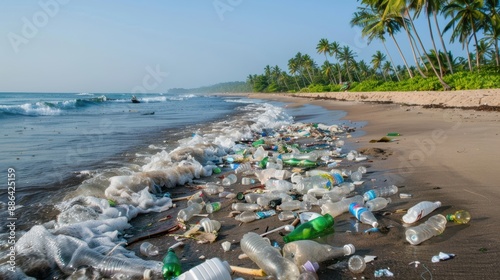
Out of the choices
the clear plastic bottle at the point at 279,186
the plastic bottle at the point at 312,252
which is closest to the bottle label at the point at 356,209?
the plastic bottle at the point at 312,252

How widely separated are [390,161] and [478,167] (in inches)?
48.2

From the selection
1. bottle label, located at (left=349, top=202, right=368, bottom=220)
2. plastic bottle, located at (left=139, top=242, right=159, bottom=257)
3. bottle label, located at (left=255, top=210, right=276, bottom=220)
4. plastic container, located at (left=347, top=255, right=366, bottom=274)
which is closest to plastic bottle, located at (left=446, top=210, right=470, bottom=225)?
bottle label, located at (left=349, top=202, right=368, bottom=220)

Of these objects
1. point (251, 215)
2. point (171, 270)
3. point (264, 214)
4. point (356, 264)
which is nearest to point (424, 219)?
point (356, 264)

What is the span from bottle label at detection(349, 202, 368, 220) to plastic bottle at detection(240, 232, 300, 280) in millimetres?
940

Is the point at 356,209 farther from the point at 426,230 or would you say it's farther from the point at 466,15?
the point at 466,15

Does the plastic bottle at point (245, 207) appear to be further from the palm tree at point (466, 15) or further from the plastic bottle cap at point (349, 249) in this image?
the palm tree at point (466, 15)

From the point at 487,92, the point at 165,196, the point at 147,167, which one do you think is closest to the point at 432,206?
the point at 165,196

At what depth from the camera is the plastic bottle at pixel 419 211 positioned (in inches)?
108

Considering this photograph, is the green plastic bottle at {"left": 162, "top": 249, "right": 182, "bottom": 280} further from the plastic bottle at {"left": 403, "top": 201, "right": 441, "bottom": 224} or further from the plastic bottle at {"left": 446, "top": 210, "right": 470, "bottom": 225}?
the plastic bottle at {"left": 446, "top": 210, "right": 470, "bottom": 225}

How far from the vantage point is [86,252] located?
8.01ft

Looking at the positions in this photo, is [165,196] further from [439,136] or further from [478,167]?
[439,136]

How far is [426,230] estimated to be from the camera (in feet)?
8.20

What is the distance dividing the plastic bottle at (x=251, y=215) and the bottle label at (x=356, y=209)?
29.5 inches

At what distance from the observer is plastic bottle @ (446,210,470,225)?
2.68m
